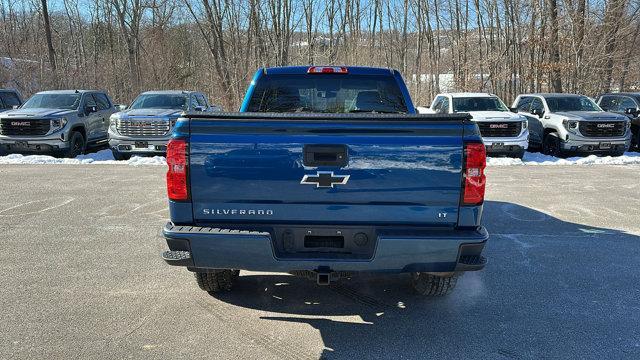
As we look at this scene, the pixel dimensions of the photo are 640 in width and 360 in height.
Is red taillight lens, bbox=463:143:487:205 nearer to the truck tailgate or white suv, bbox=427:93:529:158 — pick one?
the truck tailgate

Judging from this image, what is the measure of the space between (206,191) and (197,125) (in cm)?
46

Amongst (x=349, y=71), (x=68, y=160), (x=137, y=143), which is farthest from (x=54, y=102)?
(x=349, y=71)

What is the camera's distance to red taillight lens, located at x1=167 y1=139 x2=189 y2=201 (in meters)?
3.22

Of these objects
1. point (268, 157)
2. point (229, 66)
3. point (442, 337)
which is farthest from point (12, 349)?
point (229, 66)

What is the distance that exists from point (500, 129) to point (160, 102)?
10.0m

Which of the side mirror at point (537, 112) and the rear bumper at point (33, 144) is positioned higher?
the side mirror at point (537, 112)

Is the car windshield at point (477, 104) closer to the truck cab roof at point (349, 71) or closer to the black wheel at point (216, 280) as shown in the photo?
the truck cab roof at point (349, 71)

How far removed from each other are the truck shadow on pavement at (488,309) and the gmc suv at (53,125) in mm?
10914

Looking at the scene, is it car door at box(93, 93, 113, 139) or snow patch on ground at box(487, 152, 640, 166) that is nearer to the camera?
snow patch on ground at box(487, 152, 640, 166)

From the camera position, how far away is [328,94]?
16.2ft

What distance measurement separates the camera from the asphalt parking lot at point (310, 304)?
134 inches

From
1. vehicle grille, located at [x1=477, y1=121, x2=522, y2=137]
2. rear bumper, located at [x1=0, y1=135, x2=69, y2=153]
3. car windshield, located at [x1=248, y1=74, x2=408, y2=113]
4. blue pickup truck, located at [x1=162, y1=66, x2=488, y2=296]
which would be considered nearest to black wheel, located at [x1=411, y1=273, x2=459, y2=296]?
blue pickup truck, located at [x1=162, y1=66, x2=488, y2=296]

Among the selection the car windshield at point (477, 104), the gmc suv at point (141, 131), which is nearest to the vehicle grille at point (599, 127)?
the car windshield at point (477, 104)

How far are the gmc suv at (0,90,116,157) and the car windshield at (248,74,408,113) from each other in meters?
10.5
